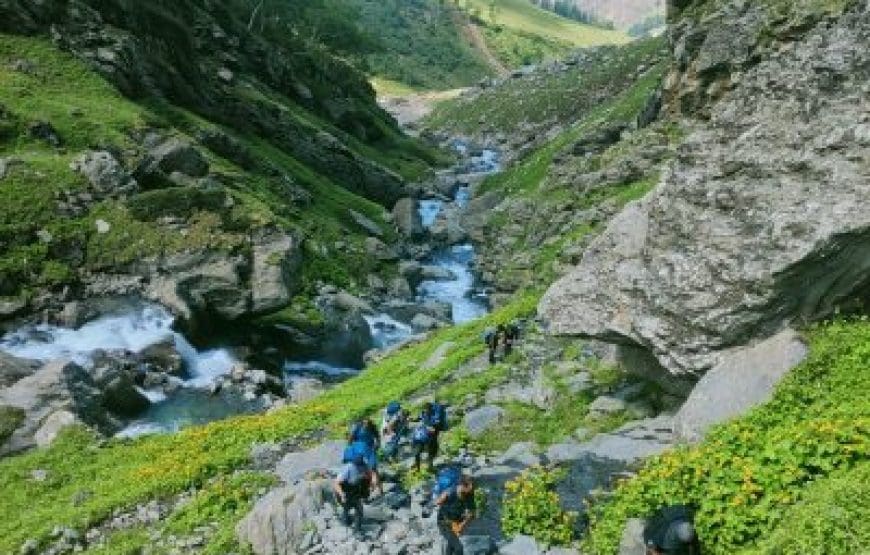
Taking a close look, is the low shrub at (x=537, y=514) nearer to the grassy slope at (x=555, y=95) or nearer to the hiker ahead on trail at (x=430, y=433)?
the hiker ahead on trail at (x=430, y=433)

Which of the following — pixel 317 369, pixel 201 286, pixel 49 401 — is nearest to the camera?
pixel 49 401

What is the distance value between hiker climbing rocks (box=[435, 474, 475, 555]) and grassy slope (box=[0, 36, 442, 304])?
37785 millimetres

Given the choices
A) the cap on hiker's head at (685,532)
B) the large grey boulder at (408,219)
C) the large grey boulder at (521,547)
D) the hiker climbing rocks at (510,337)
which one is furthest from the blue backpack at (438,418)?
the large grey boulder at (408,219)

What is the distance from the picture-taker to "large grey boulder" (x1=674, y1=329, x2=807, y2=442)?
65.8 feet

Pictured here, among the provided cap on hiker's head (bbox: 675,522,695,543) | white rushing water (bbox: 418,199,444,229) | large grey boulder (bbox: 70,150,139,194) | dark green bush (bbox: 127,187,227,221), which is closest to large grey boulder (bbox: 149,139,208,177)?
large grey boulder (bbox: 70,150,139,194)

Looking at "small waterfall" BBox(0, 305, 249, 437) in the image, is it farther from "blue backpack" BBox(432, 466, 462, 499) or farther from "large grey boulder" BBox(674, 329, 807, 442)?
"large grey boulder" BBox(674, 329, 807, 442)

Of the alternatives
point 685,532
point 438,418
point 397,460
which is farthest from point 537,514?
point 397,460

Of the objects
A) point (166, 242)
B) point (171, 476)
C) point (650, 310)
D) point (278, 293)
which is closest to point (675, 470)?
point (650, 310)

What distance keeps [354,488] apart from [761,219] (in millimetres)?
11872

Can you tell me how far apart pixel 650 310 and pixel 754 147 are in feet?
16.2

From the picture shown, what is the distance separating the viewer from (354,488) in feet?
70.9

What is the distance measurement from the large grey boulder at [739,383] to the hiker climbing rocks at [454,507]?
5485 millimetres

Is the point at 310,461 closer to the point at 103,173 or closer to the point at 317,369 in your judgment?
the point at 317,369

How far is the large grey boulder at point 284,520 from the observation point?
72.6 ft
